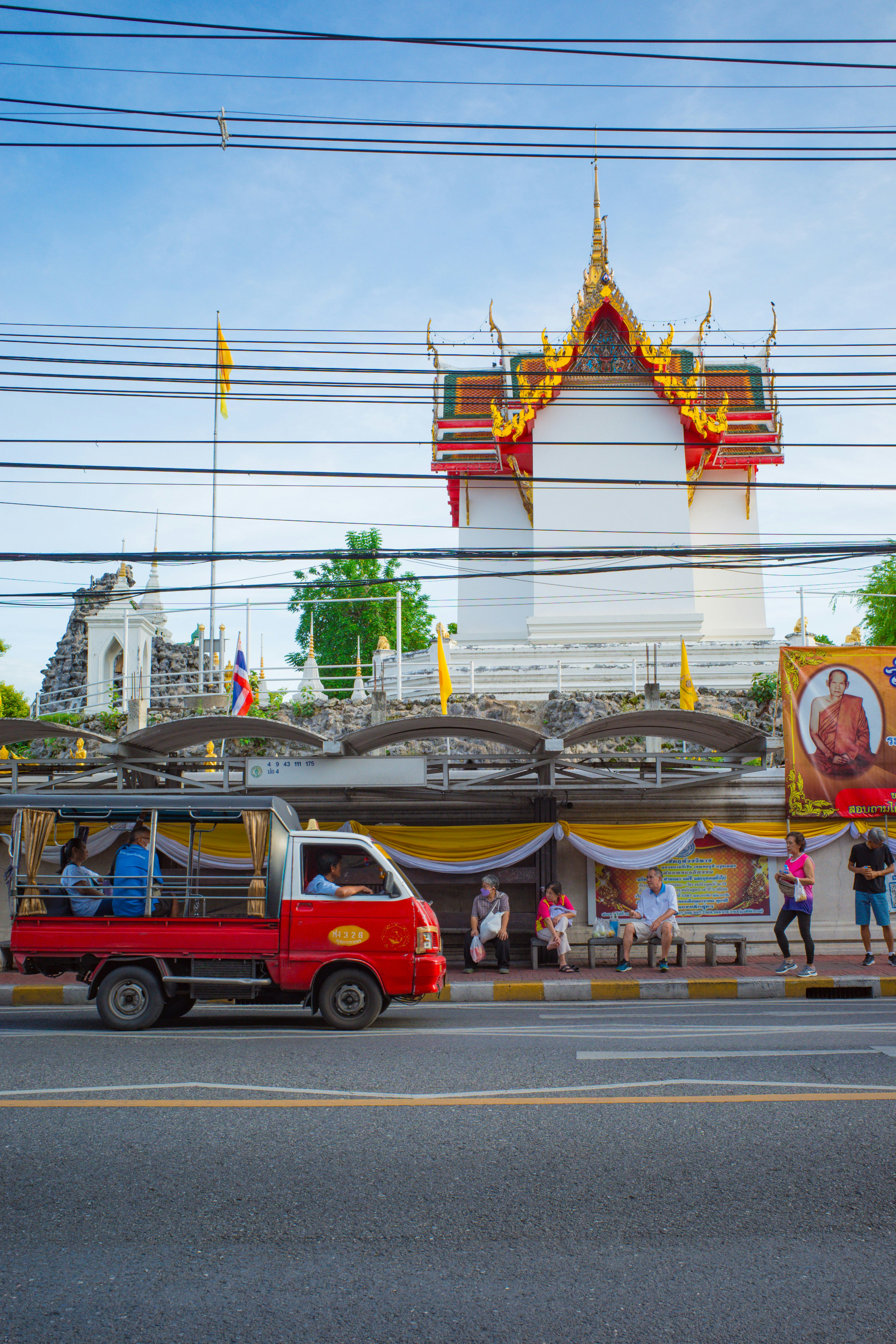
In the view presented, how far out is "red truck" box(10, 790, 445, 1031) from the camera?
9.45 m

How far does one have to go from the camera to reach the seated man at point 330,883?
9.69 m

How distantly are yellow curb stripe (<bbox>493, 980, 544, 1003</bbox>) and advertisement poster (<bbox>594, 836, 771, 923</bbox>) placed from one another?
2957 millimetres

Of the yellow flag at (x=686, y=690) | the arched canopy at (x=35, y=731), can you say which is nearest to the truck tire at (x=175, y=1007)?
the arched canopy at (x=35, y=731)

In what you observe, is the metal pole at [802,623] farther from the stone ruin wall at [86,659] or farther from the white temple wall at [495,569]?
the stone ruin wall at [86,659]

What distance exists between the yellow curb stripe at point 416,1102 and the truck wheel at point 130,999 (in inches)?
126

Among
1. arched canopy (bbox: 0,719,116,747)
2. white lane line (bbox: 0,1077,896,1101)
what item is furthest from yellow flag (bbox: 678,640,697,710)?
white lane line (bbox: 0,1077,896,1101)

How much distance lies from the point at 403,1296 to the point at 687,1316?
3.21 feet

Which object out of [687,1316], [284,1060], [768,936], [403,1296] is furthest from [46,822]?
[768,936]

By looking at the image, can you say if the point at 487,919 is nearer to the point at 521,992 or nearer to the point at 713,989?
the point at 521,992

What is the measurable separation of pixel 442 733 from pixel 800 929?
5.35m

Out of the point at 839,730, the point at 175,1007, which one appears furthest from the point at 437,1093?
the point at 839,730

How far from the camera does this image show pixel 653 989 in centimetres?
1280

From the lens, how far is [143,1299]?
3.62 metres

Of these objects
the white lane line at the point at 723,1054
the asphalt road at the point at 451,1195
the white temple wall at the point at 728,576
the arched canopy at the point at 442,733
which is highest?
the white temple wall at the point at 728,576
